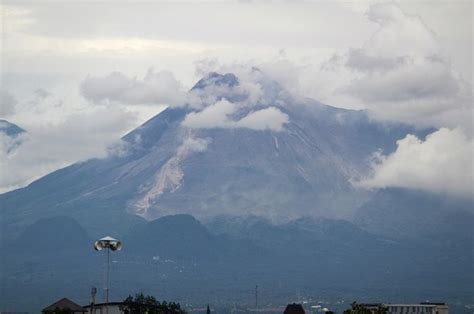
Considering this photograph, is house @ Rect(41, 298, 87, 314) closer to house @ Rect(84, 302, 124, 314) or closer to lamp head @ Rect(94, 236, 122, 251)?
house @ Rect(84, 302, 124, 314)

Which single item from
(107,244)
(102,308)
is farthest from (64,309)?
(107,244)

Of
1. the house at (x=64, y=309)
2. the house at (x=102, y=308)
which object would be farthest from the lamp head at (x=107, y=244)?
the house at (x=102, y=308)

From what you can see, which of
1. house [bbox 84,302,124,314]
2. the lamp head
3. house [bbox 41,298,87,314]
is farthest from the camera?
house [bbox 84,302,124,314]

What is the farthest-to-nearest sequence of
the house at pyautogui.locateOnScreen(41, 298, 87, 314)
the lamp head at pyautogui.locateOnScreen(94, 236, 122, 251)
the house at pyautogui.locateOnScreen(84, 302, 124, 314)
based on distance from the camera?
the house at pyautogui.locateOnScreen(84, 302, 124, 314), the house at pyautogui.locateOnScreen(41, 298, 87, 314), the lamp head at pyautogui.locateOnScreen(94, 236, 122, 251)

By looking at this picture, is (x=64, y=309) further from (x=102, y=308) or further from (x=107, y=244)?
(x=107, y=244)

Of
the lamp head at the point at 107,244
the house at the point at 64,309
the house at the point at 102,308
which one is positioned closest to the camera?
the lamp head at the point at 107,244

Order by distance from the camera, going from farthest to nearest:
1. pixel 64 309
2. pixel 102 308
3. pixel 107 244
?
1. pixel 102 308
2. pixel 64 309
3. pixel 107 244

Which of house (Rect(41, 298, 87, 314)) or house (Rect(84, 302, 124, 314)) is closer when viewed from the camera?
house (Rect(41, 298, 87, 314))

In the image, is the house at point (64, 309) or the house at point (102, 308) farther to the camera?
the house at point (102, 308)

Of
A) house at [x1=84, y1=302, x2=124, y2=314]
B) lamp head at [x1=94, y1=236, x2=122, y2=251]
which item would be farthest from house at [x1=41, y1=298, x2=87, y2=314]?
lamp head at [x1=94, y1=236, x2=122, y2=251]

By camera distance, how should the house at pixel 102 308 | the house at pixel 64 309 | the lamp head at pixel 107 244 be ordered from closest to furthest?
the lamp head at pixel 107 244 → the house at pixel 64 309 → the house at pixel 102 308

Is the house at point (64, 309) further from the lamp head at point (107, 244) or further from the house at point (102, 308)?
the lamp head at point (107, 244)
